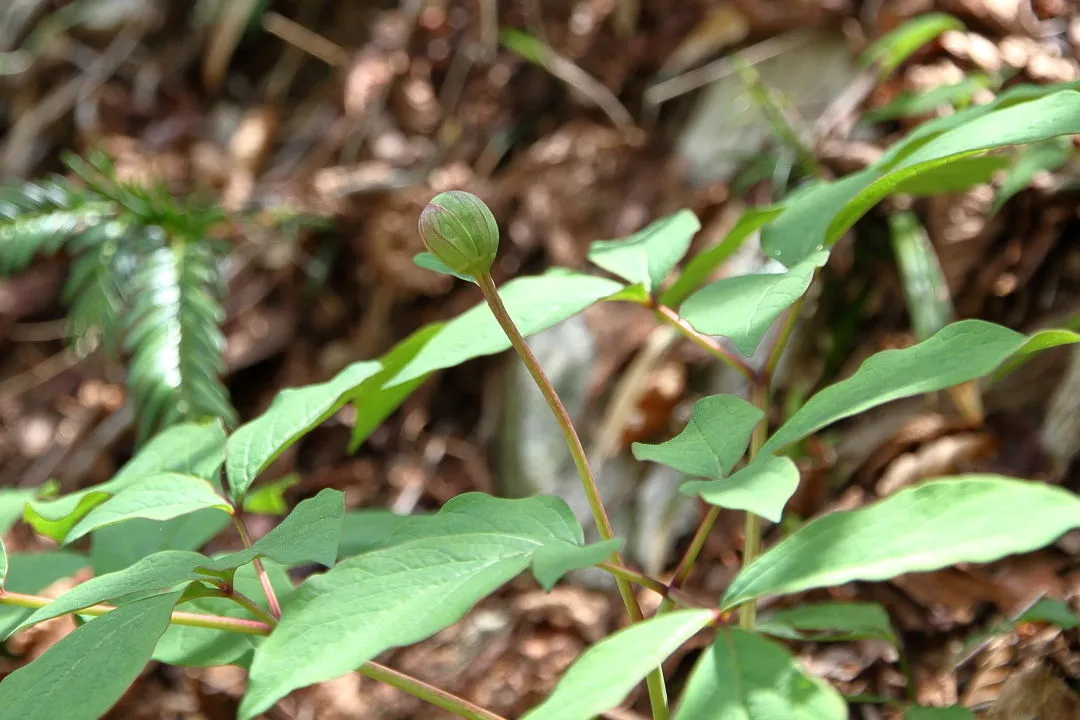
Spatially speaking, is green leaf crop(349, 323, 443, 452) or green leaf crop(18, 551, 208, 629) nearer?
green leaf crop(18, 551, 208, 629)

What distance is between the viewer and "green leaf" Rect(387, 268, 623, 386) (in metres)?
0.63

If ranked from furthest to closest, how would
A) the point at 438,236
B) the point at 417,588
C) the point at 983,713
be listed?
1. the point at 983,713
2. the point at 438,236
3. the point at 417,588

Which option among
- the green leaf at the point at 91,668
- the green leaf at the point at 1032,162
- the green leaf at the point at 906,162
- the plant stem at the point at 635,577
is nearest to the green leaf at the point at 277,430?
the green leaf at the point at 91,668

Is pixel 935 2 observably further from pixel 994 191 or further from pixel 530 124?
pixel 530 124

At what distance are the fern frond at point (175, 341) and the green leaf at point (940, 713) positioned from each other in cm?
108

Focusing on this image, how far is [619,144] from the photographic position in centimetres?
165

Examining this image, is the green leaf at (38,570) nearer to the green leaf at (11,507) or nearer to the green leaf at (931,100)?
the green leaf at (11,507)

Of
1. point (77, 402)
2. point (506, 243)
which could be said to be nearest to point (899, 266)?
point (506, 243)

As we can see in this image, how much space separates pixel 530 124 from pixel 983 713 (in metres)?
1.42

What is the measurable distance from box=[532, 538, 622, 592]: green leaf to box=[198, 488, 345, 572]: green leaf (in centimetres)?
12

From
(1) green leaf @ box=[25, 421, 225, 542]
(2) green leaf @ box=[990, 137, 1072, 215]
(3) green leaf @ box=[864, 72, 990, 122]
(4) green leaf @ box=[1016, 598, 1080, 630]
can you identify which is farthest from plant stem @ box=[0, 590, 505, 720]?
(3) green leaf @ box=[864, 72, 990, 122]

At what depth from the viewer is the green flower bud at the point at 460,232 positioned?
1.77ft

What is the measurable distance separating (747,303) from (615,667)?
9.9 inches

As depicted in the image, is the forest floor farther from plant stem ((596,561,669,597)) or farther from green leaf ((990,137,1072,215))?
plant stem ((596,561,669,597))
